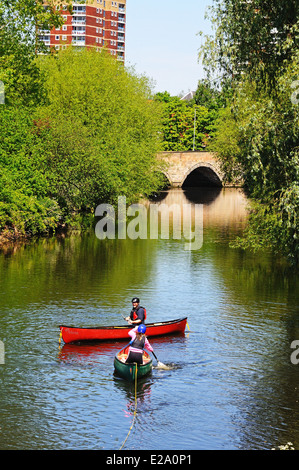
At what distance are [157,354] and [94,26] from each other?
148 meters

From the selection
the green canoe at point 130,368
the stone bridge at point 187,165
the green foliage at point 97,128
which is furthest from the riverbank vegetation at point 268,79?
the stone bridge at point 187,165

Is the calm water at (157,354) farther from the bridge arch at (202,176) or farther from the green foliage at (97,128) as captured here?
the bridge arch at (202,176)

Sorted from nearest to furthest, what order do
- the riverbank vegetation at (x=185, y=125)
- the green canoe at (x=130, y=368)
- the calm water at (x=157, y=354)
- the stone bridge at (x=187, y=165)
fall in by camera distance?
the calm water at (x=157, y=354)
the green canoe at (x=130, y=368)
the stone bridge at (x=187, y=165)
the riverbank vegetation at (x=185, y=125)

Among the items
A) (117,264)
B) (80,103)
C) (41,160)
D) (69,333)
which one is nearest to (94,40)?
(80,103)

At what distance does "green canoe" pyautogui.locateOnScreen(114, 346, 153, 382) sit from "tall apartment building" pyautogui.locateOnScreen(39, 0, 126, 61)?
462 ft

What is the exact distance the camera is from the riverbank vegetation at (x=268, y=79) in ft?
68.1

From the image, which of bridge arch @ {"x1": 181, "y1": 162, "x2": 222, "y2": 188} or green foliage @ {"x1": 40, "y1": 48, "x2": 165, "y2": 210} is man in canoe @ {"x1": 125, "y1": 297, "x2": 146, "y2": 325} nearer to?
green foliage @ {"x1": 40, "y1": 48, "x2": 165, "y2": 210}

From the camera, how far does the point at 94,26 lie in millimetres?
162250

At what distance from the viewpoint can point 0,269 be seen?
1479 inches

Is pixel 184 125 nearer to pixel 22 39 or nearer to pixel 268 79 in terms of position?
pixel 22 39

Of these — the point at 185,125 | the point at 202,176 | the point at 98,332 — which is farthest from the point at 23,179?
the point at 185,125

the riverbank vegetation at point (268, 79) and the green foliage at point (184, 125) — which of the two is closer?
the riverbank vegetation at point (268, 79)

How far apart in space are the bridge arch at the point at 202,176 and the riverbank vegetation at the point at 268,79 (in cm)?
9048

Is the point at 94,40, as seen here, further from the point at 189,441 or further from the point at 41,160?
the point at 189,441
